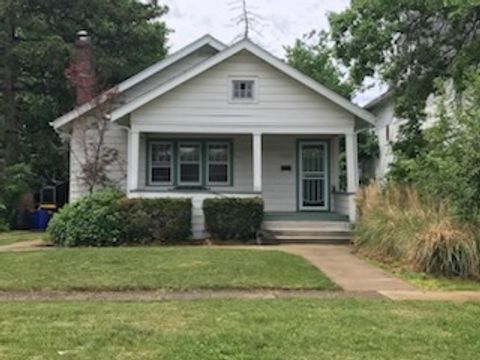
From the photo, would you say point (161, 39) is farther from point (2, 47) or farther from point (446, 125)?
point (446, 125)

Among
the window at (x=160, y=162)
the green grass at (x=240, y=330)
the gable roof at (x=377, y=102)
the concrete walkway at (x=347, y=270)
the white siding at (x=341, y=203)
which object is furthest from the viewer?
the gable roof at (x=377, y=102)

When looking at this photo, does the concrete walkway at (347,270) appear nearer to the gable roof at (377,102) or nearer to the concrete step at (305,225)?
the concrete step at (305,225)

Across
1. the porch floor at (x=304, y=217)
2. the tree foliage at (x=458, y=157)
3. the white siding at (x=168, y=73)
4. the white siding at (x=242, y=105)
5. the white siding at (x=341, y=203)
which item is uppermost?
the white siding at (x=168, y=73)

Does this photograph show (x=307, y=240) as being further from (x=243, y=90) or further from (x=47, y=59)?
(x=47, y=59)

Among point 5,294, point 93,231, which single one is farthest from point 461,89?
point 5,294

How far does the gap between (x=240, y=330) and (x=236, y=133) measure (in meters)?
12.6

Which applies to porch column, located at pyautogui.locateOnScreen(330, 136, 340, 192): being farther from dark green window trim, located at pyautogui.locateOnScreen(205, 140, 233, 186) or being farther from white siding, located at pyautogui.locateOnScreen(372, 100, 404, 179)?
white siding, located at pyautogui.locateOnScreen(372, 100, 404, 179)

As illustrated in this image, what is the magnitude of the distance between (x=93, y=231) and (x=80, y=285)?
6.52 meters

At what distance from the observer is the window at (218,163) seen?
20.5 meters

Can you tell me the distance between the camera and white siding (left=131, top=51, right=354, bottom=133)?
61.4 ft

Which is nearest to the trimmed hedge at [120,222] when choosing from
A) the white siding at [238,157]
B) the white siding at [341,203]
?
the white siding at [238,157]

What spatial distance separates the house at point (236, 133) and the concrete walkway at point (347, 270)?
3.10 meters

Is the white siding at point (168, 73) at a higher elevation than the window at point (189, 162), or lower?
higher

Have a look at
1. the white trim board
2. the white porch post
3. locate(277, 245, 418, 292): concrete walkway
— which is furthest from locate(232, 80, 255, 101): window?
locate(277, 245, 418, 292): concrete walkway
